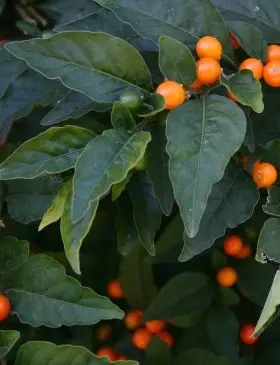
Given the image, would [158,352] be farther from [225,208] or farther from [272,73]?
[272,73]

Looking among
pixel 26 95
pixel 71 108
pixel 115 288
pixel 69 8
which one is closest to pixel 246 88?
pixel 71 108

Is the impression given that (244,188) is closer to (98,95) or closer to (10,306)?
(98,95)

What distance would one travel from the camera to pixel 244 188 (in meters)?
0.93

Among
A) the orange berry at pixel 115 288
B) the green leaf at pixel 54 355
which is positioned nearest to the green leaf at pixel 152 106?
the green leaf at pixel 54 355

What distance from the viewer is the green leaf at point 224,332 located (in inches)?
49.2

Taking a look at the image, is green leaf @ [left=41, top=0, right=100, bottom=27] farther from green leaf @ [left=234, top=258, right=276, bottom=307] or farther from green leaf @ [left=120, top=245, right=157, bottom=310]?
green leaf @ [left=234, top=258, right=276, bottom=307]

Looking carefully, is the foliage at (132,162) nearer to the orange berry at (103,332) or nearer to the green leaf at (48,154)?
the green leaf at (48,154)

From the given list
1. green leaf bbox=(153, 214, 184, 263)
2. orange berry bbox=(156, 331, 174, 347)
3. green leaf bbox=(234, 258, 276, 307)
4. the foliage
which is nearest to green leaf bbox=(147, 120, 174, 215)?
the foliage

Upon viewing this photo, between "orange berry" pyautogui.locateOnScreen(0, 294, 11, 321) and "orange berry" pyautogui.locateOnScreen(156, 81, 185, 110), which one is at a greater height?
"orange berry" pyautogui.locateOnScreen(156, 81, 185, 110)

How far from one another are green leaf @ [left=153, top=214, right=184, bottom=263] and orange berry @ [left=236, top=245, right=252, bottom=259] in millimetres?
127

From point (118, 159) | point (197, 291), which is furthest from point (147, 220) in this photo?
point (197, 291)

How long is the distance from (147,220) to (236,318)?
49cm

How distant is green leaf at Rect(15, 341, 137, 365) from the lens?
85 centimetres

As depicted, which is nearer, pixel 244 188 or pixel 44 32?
pixel 244 188
